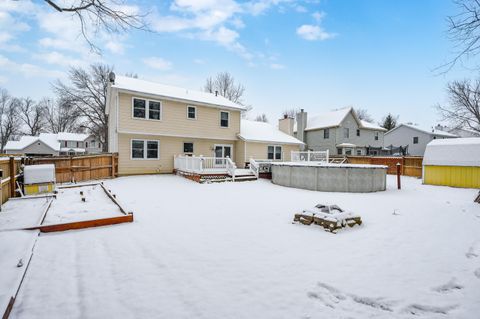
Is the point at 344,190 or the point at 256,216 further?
the point at 344,190

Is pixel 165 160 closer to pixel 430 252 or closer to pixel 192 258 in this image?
pixel 192 258

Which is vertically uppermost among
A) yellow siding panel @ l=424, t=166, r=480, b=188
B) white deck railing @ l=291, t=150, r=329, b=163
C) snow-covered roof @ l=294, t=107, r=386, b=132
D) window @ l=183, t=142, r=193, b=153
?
snow-covered roof @ l=294, t=107, r=386, b=132

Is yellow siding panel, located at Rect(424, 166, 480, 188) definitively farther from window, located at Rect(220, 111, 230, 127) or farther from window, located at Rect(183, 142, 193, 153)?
window, located at Rect(183, 142, 193, 153)

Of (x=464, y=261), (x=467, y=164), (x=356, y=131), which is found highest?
(x=356, y=131)

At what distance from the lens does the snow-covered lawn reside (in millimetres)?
2596

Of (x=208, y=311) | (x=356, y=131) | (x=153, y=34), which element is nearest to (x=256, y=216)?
(x=208, y=311)

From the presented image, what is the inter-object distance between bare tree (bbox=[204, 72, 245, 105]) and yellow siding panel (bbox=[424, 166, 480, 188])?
84.7 feet

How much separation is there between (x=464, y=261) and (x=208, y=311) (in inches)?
169

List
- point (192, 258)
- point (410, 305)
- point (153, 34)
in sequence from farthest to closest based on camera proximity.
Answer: point (153, 34), point (192, 258), point (410, 305)

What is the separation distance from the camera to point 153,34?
6348 mm

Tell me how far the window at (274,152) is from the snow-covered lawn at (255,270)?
1344 cm

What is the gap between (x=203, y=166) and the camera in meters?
14.4

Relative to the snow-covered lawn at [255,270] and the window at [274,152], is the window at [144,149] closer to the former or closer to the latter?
the window at [274,152]

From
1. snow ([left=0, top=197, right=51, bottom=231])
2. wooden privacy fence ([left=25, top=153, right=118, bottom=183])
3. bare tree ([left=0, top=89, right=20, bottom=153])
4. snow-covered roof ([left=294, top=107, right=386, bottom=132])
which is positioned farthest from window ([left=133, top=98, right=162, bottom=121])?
bare tree ([left=0, top=89, right=20, bottom=153])
